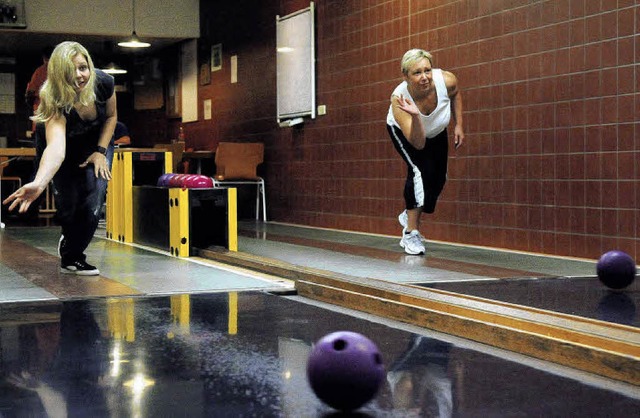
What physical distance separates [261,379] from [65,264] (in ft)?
10.3

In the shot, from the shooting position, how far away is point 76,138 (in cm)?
534

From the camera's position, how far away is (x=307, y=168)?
34.0 feet

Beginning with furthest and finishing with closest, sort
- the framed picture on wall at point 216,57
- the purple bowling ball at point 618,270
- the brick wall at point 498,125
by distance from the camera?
1. the framed picture on wall at point 216,57
2. the brick wall at point 498,125
3. the purple bowling ball at point 618,270

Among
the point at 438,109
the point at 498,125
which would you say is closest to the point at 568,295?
the point at 438,109

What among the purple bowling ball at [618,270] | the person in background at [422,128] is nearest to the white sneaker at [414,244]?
the person in background at [422,128]

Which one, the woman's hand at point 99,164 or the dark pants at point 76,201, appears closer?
the woman's hand at point 99,164

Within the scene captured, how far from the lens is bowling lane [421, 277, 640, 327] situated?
3.83 meters

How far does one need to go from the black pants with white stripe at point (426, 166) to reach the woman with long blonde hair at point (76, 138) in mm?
2038

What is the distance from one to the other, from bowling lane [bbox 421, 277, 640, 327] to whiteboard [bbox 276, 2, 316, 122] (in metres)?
5.45

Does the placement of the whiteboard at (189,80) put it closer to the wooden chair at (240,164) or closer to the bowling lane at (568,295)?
the wooden chair at (240,164)

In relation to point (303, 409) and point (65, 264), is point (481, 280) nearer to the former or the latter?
point (65, 264)

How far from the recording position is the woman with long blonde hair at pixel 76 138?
5.02m

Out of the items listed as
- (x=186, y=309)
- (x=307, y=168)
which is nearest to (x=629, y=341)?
(x=186, y=309)

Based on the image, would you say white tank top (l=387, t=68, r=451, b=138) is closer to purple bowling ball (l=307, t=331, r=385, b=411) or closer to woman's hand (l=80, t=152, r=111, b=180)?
woman's hand (l=80, t=152, r=111, b=180)
